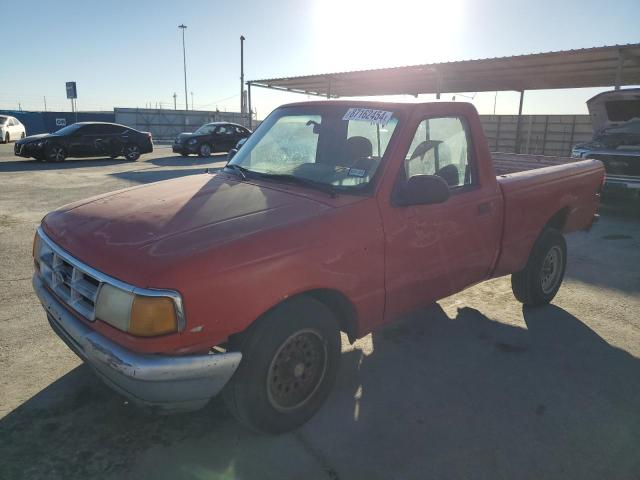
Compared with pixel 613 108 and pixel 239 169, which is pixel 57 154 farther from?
pixel 613 108

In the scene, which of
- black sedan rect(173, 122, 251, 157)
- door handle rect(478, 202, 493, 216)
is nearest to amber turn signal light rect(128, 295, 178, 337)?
door handle rect(478, 202, 493, 216)

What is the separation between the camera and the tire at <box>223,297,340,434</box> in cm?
235

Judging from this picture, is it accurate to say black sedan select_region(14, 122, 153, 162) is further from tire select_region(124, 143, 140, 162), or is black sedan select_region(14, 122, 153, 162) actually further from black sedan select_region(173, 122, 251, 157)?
black sedan select_region(173, 122, 251, 157)

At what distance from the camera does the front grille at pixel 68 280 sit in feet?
7.63

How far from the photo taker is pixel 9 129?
25.5 m

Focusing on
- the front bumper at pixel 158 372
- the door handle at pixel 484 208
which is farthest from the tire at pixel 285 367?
the door handle at pixel 484 208

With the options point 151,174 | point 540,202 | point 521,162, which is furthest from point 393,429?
point 151,174

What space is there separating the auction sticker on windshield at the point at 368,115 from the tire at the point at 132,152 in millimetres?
16947

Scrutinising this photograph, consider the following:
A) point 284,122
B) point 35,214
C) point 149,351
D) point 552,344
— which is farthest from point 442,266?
point 35,214

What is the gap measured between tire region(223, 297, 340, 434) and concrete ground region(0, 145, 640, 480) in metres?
0.16

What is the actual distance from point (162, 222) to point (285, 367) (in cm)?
104

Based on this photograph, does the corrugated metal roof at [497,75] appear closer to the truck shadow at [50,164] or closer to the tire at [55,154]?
the truck shadow at [50,164]

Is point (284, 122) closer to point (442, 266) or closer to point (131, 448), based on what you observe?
point (442, 266)

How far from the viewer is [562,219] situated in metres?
4.67
